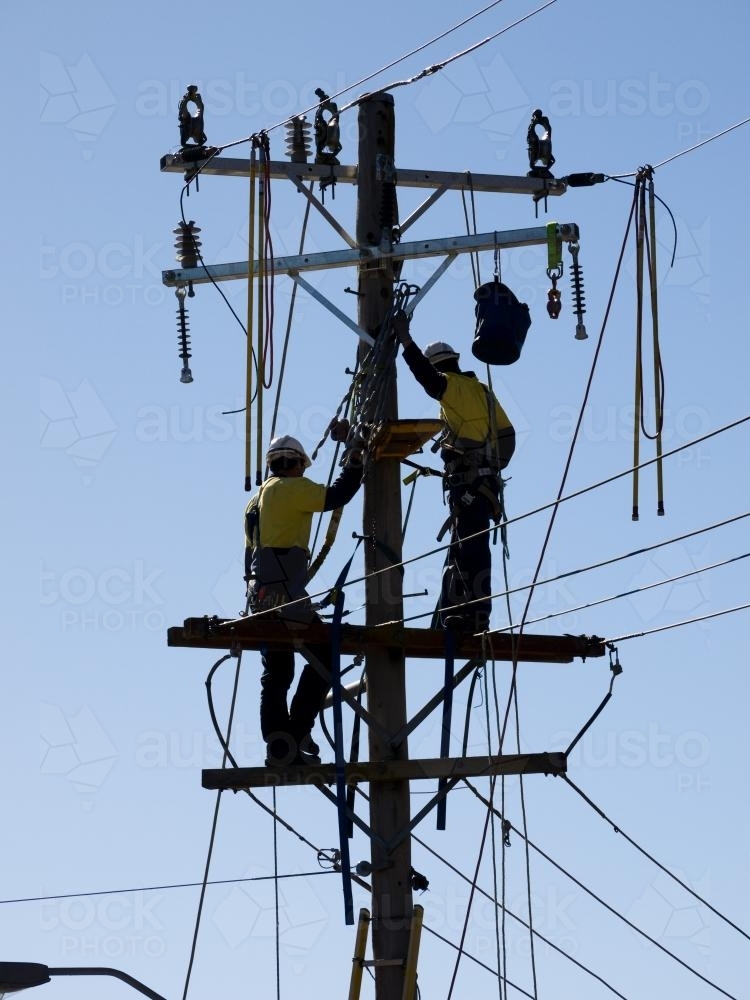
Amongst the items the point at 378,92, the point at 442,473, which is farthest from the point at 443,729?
the point at 378,92

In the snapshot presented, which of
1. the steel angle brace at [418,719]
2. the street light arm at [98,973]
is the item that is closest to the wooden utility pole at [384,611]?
the steel angle brace at [418,719]

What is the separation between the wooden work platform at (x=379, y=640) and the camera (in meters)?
15.3

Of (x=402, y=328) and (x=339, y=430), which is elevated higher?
(x=402, y=328)

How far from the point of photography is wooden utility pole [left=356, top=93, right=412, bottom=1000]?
1542 cm

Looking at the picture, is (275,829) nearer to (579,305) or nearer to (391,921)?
(391,921)

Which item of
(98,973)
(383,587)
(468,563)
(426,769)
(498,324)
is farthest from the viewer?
(498,324)

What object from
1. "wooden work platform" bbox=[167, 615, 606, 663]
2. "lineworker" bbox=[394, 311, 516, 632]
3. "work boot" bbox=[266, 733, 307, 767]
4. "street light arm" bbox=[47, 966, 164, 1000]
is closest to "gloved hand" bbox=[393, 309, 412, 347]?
"lineworker" bbox=[394, 311, 516, 632]

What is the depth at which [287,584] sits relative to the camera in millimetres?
15711

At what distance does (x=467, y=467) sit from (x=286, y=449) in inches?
50.4

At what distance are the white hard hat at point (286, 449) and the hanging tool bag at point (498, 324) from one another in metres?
1.46

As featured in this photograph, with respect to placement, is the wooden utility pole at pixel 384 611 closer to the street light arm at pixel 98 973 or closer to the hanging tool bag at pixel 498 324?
the hanging tool bag at pixel 498 324

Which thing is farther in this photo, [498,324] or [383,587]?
[498,324]

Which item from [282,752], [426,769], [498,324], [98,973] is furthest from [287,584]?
[98,973]

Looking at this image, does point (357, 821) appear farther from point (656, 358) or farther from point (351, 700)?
point (656, 358)
